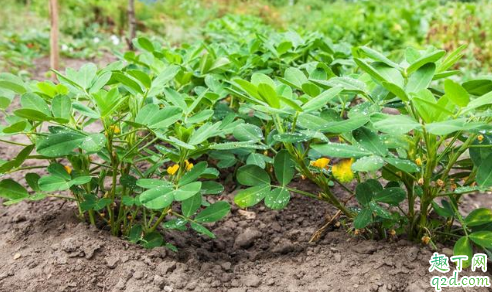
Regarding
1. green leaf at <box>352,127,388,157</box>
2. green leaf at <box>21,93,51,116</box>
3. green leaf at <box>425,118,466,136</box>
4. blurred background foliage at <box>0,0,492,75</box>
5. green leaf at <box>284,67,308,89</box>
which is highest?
green leaf at <box>425,118,466,136</box>

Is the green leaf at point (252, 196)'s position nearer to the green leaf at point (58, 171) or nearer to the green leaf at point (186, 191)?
the green leaf at point (186, 191)

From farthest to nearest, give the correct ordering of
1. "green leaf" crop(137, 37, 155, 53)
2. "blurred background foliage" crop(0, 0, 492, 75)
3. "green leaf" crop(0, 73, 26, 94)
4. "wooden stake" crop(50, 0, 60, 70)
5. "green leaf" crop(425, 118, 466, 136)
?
"blurred background foliage" crop(0, 0, 492, 75) → "wooden stake" crop(50, 0, 60, 70) → "green leaf" crop(137, 37, 155, 53) → "green leaf" crop(0, 73, 26, 94) → "green leaf" crop(425, 118, 466, 136)

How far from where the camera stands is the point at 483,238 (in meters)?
1.26

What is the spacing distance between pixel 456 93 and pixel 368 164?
259mm

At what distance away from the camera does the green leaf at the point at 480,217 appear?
4.24ft

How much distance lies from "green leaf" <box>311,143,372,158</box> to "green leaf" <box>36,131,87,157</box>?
0.63 metres

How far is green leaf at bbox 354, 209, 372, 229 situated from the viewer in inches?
51.6

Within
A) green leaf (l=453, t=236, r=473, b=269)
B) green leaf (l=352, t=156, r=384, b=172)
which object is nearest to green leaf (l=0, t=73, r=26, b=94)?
green leaf (l=352, t=156, r=384, b=172)

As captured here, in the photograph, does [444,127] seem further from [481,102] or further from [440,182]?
[440,182]

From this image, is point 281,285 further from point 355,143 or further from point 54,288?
point 54,288

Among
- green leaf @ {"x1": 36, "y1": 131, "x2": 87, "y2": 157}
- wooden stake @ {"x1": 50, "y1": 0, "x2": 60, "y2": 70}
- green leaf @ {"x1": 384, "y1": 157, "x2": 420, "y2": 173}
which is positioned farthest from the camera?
wooden stake @ {"x1": 50, "y1": 0, "x2": 60, "y2": 70}

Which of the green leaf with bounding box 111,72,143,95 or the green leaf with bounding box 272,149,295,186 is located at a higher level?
the green leaf with bounding box 111,72,143,95

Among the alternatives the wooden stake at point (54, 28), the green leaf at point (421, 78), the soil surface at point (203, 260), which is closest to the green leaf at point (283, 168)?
the soil surface at point (203, 260)

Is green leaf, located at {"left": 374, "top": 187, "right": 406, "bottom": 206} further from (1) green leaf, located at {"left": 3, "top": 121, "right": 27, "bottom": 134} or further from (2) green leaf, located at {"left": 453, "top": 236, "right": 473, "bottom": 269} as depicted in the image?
(1) green leaf, located at {"left": 3, "top": 121, "right": 27, "bottom": 134}
